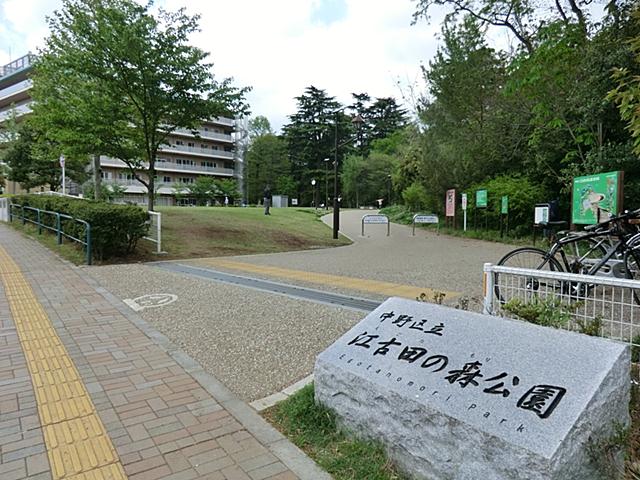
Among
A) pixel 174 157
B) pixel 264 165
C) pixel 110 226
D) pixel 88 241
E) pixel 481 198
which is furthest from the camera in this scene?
pixel 264 165

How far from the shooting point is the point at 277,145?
5244 centimetres

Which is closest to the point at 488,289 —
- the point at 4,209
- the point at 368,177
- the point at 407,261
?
the point at 407,261

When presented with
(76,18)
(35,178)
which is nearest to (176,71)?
(76,18)

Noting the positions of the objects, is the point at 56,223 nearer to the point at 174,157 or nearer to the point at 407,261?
the point at 407,261

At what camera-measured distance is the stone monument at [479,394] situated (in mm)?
1759

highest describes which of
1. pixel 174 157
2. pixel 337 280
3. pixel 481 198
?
pixel 174 157

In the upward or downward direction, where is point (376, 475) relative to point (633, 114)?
downward

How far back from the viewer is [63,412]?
290cm

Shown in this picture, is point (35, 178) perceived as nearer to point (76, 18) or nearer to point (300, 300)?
point (76, 18)

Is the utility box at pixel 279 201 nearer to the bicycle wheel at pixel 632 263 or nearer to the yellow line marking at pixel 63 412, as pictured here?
the yellow line marking at pixel 63 412

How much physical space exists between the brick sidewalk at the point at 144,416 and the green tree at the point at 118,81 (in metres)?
8.56

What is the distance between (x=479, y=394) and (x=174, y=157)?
5184cm

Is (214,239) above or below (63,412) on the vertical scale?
above

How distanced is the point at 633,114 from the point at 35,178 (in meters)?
28.3
